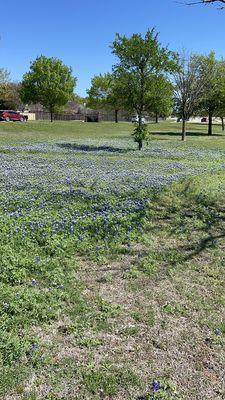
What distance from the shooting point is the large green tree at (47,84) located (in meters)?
61.0

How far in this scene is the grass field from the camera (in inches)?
144

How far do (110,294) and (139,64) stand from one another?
2105 cm

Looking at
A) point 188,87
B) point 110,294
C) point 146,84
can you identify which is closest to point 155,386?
point 110,294

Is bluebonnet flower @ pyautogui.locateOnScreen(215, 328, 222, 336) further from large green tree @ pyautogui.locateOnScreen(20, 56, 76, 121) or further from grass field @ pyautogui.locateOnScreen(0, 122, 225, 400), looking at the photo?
large green tree @ pyautogui.locateOnScreen(20, 56, 76, 121)

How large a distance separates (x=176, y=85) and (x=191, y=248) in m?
30.1

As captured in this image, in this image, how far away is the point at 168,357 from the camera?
4.02 metres

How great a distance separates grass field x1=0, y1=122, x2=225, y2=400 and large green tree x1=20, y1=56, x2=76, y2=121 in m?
53.5

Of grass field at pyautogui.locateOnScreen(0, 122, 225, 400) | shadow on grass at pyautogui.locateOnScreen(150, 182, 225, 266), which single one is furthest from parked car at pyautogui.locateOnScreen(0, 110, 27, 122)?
shadow on grass at pyautogui.locateOnScreen(150, 182, 225, 266)

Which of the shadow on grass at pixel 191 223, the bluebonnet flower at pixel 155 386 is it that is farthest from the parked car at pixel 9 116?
the bluebonnet flower at pixel 155 386

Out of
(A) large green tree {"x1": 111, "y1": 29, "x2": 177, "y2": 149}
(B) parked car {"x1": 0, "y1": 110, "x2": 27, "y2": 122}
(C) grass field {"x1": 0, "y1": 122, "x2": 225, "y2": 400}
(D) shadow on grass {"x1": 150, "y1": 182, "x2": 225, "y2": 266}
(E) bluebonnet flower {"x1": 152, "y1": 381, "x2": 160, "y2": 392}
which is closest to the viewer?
(E) bluebonnet flower {"x1": 152, "y1": 381, "x2": 160, "y2": 392}

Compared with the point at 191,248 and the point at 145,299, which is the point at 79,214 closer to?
the point at 191,248

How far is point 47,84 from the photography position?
6088 centimetres

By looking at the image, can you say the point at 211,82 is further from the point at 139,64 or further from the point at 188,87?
the point at 139,64

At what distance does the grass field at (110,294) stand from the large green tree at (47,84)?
5351cm
